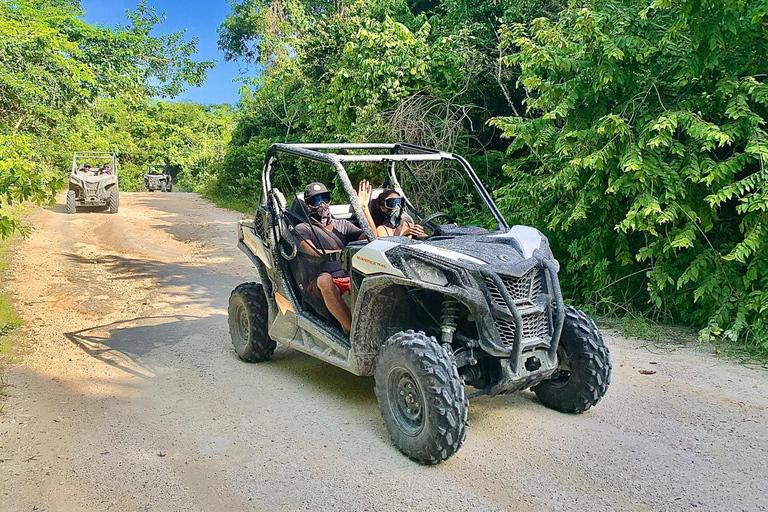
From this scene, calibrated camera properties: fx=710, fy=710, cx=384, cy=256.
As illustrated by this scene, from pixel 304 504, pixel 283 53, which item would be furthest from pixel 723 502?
pixel 283 53

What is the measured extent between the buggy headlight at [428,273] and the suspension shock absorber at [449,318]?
25cm

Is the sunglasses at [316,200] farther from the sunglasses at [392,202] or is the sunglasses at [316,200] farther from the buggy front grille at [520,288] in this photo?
the buggy front grille at [520,288]

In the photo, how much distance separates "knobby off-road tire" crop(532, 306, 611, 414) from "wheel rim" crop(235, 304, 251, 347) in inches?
120

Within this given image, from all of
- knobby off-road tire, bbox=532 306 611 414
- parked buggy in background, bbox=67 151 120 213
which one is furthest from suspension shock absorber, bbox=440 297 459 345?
parked buggy in background, bbox=67 151 120 213

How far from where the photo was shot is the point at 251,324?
6.62m

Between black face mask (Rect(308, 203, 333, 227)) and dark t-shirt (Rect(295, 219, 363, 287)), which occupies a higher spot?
black face mask (Rect(308, 203, 333, 227))

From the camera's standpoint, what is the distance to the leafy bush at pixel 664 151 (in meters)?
6.61

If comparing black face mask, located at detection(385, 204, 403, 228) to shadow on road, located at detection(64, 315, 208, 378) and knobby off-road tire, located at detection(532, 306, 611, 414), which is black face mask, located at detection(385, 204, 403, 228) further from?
shadow on road, located at detection(64, 315, 208, 378)

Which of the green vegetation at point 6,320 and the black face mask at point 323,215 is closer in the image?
the black face mask at point 323,215

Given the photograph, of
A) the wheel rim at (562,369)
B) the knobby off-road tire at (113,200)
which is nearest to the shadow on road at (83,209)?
the knobby off-road tire at (113,200)

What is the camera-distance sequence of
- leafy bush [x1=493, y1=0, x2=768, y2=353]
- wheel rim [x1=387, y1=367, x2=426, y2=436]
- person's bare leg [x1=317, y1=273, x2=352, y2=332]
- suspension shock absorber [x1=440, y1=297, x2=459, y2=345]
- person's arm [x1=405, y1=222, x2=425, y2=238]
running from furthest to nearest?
leafy bush [x1=493, y1=0, x2=768, y2=353], person's arm [x1=405, y1=222, x2=425, y2=238], person's bare leg [x1=317, y1=273, x2=352, y2=332], suspension shock absorber [x1=440, y1=297, x2=459, y2=345], wheel rim [x1=387, y1=367, x2=426, y2=436]

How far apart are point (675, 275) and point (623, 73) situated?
7.20 ft

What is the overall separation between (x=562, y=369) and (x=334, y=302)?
1773 millimetres

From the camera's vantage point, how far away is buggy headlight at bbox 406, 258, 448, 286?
4.48 metres
